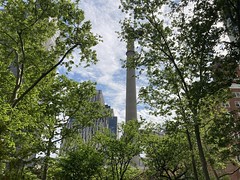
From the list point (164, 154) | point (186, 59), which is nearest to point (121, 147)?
point (164, 154)

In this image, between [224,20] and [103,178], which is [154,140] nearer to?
[103,178]

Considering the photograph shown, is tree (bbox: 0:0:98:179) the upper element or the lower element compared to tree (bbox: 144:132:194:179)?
upper

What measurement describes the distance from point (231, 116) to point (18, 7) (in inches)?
525

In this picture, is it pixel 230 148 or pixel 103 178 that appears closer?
pixel 230 148

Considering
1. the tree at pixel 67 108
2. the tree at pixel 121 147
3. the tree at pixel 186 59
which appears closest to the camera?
the tree at pixel 186 59

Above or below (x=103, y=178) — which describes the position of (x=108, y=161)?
above

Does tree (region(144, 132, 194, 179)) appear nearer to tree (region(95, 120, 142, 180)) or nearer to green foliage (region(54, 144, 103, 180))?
tree (region(95, 120, 142, 180))

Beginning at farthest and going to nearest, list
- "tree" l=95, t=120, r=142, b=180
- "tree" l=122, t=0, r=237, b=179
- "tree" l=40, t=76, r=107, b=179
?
"tree" l=95, t=120, r=142, b=180, "tree" l=40, t=76, r=107, b=179, "tree" l=122, t=0, r=237, b=179

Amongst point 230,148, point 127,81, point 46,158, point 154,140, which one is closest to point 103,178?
point 154,140

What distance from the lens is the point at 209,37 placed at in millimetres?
11805

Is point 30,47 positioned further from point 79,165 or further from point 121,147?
point 121,147

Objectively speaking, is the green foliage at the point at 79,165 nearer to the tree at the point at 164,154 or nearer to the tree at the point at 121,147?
the tree at the point at 121,147

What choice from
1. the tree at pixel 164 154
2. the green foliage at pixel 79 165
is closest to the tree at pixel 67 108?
the green foliage at pixel 79 165

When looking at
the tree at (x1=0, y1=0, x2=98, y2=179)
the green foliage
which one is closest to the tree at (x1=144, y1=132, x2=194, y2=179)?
the green foliage
